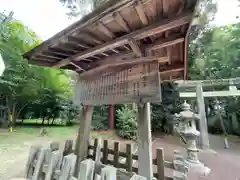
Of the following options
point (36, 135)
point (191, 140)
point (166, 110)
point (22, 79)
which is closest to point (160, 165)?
point (191, 140)

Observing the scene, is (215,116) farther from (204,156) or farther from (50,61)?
(50,61)

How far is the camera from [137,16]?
1211 millimetres

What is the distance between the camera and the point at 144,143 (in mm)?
1496

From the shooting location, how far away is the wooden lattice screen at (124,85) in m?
1.51

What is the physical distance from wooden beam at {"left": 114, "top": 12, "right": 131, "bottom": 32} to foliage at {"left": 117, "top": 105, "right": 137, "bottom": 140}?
648cm

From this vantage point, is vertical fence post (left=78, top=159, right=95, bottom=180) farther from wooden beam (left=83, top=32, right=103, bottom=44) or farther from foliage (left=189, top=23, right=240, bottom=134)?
foliage (left=189, top=23, right=240, bottom=134)

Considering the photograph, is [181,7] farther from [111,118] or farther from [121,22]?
[111,118]

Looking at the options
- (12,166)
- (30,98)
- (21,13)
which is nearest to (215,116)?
(12,166)

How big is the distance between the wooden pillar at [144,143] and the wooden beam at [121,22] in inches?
31.6

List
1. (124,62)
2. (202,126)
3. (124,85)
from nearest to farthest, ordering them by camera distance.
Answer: (124,85) → (124,62) → (202,126)

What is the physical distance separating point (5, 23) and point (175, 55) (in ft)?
30.3

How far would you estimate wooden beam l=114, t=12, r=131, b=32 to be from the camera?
1.14 metres

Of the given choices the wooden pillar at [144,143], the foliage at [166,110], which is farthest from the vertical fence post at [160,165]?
the foliage at [166,110]

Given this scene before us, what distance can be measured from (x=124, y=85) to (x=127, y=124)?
20.0 feet
